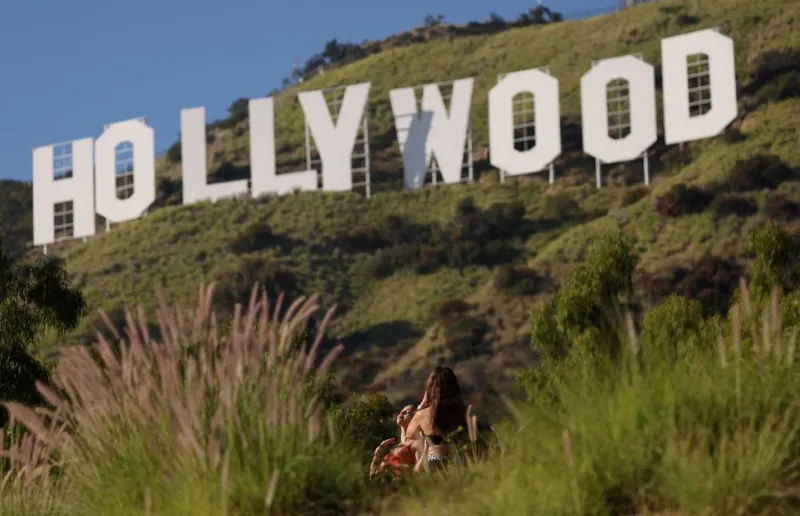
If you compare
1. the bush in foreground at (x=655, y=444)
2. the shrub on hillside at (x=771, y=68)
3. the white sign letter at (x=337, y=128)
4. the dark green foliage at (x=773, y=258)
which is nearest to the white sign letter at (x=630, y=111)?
the white sign letter at (x=337, y=128)

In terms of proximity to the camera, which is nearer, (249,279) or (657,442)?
(657,442)

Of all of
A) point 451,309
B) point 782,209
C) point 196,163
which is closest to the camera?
point 782,209

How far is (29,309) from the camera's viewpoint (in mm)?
17484

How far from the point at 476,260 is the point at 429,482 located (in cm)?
6669

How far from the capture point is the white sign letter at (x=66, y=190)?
77062mm

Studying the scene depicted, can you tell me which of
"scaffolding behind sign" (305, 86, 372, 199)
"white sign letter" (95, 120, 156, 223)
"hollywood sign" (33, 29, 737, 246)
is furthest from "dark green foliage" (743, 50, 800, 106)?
"white sign letter" (95, 120, 156, 223)

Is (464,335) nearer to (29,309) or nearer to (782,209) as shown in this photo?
(782,209)

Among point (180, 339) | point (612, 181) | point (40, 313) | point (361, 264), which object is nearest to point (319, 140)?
point (361, 264)

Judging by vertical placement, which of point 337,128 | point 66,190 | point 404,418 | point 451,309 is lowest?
point 451,309

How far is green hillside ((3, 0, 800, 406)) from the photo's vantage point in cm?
6294

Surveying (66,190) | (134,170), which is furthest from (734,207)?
(66,190)

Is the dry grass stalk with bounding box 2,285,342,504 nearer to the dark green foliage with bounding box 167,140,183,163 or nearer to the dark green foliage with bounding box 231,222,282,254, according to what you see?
the dark green foliage with bounding box 231,222,282,254

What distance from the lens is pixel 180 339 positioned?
6.62m

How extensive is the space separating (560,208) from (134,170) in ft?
71.6
